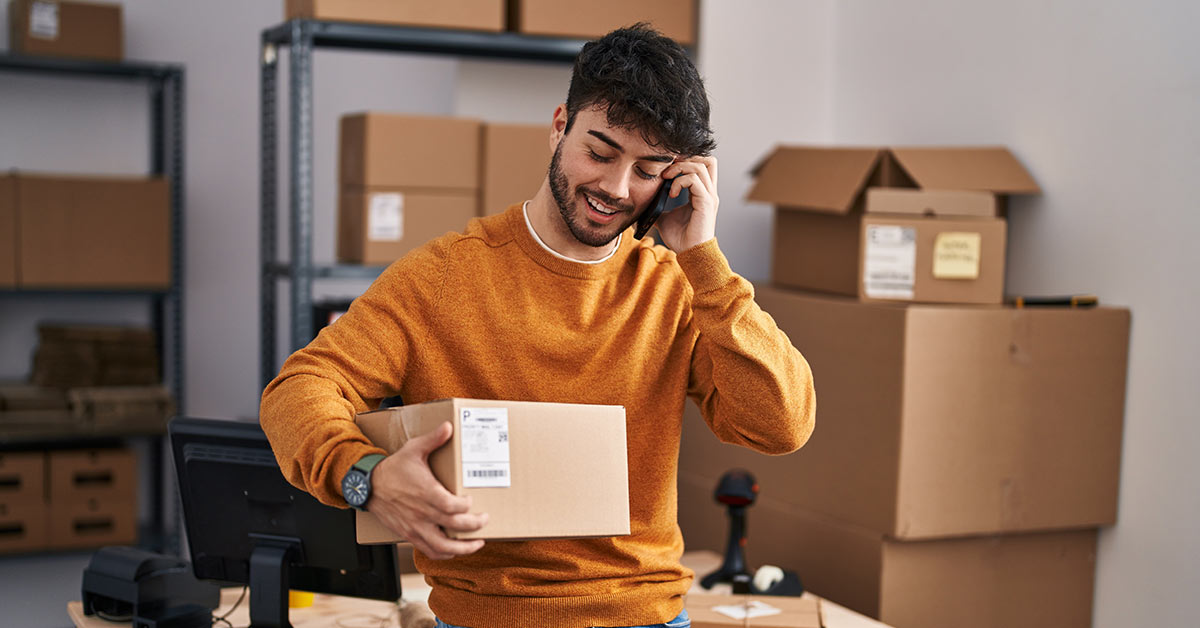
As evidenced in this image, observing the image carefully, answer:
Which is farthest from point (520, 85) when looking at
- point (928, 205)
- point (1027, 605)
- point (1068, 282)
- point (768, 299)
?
point (1027, 605)

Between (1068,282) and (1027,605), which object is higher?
(1068,282)

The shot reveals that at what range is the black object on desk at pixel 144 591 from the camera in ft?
5.72

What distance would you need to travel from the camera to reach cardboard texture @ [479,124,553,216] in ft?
8.82

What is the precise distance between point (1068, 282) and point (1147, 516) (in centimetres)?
48

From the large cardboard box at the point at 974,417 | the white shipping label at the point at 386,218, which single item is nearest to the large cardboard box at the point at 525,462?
the large cardboard box at the point at 974,417

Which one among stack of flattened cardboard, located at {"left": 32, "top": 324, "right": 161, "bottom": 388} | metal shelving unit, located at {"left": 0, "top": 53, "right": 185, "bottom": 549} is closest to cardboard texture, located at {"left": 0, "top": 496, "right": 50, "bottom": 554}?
metal shelving unit, located at {"left": 0, "top": 53, "right": 185, "bottom": 549}

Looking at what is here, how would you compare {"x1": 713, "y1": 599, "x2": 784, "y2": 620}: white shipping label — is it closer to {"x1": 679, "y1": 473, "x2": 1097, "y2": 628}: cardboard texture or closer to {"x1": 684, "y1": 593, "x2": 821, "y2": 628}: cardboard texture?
{"x1": 684, "y1": 593, "x2": 821, "y2": 628}: cardboard texture

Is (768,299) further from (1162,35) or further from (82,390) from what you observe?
(82,390)

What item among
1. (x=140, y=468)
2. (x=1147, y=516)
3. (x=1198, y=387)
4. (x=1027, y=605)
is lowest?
(x=140, y=468)

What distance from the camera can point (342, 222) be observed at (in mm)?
2744

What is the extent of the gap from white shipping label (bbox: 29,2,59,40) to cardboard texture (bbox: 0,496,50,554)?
156cm

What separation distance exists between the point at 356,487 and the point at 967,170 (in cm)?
161

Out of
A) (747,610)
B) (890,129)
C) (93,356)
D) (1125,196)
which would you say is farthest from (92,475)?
(1125,196)

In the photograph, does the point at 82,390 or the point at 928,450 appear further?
the point at 82,390
